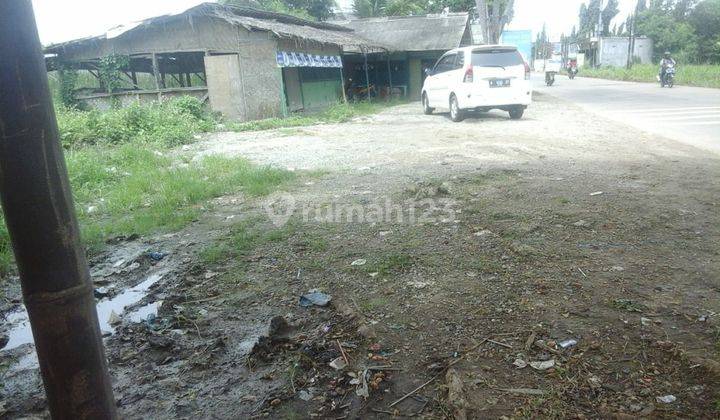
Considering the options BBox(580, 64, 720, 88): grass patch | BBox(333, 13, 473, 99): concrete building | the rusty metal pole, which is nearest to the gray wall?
BBox(580, 64, 720, 88): grass patch

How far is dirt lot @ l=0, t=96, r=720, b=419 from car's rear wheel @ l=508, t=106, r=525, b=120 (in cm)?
625

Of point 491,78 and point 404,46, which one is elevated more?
point 404,46

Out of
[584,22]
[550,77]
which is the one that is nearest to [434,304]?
[550,77]

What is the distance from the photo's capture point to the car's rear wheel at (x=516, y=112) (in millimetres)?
12445

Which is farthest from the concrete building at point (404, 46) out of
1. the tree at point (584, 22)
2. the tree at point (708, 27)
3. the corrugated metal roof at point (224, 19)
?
the tree at point (584, 22)

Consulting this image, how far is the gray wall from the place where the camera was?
142 ft

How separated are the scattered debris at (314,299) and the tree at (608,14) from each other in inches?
2721

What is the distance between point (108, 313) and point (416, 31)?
21.9 m

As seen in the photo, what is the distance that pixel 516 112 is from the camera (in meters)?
12.6

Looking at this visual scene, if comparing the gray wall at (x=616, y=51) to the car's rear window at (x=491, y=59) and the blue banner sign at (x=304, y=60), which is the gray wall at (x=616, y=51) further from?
the car's rear window at (x=491, y=59)

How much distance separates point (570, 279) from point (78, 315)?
303 centimetres

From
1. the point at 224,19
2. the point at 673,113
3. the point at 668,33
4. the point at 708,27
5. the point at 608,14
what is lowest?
the point at 673,113

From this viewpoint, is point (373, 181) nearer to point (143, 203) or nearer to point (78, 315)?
point (143, 203)

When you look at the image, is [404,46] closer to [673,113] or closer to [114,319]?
[673,113]
